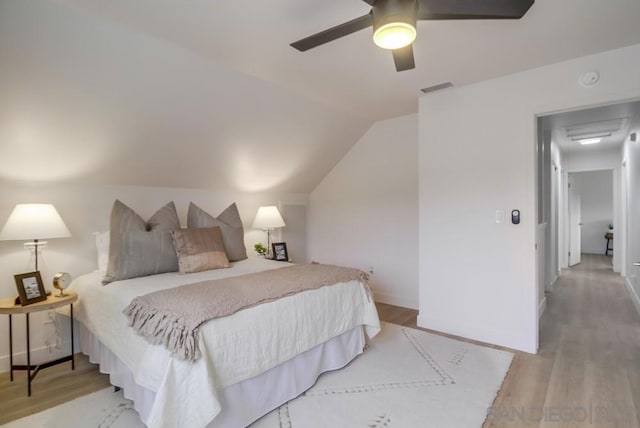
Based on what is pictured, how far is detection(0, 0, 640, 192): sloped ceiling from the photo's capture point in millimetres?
1927

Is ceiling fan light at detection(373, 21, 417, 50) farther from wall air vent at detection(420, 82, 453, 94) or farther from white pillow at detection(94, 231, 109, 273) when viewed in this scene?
white pillow at detection(94, 231, 109, 273)

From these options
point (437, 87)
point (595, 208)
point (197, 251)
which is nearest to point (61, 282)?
point (197, 251)

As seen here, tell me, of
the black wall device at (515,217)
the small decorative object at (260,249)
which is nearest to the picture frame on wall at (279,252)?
the small decorative object at (260,249)

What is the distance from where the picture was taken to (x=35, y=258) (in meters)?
2.58

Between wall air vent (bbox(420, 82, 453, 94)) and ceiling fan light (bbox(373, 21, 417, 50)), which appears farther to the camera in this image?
wall air vent (bbox(420, 82, 453, 94))

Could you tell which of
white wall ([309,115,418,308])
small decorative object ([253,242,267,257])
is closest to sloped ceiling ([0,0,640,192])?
white wall ([309,115,418,308])

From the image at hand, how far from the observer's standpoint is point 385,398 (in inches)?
84.0

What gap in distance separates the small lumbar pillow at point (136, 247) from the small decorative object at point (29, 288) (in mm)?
411

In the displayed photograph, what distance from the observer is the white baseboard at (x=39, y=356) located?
248 centimetres

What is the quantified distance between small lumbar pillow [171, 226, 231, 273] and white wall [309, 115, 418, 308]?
2.12 meters

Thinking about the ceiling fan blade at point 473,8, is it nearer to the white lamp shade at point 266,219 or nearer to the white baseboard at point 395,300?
the white lamp shade at point 266,219

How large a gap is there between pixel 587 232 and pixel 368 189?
789 centimetres

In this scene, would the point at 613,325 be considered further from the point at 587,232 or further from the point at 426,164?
the point at 587,232

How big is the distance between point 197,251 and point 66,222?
1116 millimetres
